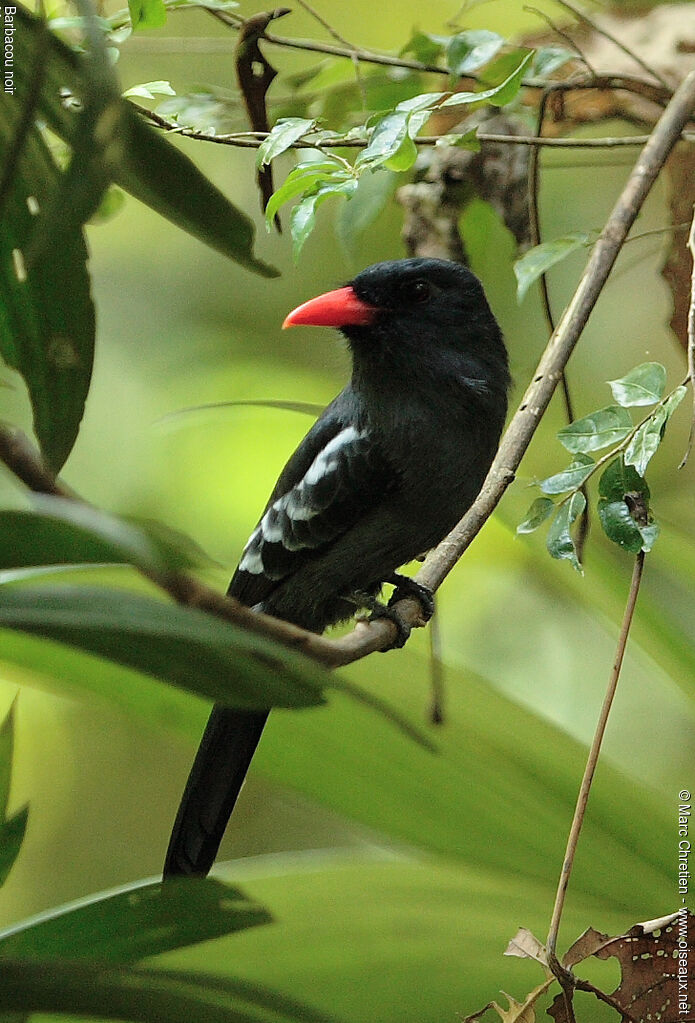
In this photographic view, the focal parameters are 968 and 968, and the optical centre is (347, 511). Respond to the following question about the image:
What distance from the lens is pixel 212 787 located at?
1.56 metres

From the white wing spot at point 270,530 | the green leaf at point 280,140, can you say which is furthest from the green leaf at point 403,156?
the white wing spot at point 270,530

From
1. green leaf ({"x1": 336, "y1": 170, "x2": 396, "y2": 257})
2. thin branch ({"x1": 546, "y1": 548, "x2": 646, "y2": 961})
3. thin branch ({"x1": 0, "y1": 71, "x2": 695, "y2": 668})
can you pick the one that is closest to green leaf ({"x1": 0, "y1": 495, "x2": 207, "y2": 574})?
thin branch ({"x1": 0, "y1": 71, "x2": 695, "y2": 668})

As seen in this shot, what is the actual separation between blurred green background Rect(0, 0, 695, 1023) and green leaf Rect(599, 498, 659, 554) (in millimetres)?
340

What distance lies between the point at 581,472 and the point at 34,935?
0.82 meters

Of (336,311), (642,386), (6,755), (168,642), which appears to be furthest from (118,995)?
(336,311)

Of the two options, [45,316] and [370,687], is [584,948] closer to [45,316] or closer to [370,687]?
[370,687]

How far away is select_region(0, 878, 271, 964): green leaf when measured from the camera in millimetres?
730

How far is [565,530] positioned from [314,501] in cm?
49

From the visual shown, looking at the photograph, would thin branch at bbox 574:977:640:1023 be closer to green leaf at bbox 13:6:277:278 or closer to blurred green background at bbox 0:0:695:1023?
blurred green background at bbox 0:0:695:1023

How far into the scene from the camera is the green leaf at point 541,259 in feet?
4.45

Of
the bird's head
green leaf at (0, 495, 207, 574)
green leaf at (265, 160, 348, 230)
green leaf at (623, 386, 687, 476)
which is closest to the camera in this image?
green leaf at (0, 495, 207, 574)

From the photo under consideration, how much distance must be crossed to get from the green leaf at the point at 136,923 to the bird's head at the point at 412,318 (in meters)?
0.99

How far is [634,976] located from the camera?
3.74 ft

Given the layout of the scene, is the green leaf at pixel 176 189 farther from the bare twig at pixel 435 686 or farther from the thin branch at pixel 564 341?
the bare twig at pixel 435 686
